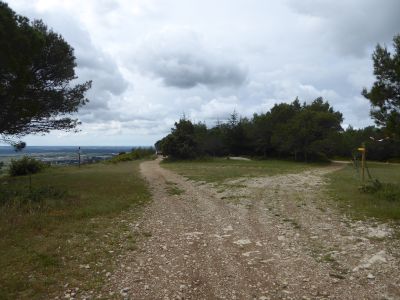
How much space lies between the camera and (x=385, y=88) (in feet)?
37.5

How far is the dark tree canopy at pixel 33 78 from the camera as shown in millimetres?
12680

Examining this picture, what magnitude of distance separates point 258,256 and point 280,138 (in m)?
39.0

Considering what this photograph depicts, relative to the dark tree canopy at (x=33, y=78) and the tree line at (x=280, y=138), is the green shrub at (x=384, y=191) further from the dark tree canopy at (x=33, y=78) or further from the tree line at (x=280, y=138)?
the tree line at (x=280, y=138)

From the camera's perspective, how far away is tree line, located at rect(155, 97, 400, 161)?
4222 centimetres

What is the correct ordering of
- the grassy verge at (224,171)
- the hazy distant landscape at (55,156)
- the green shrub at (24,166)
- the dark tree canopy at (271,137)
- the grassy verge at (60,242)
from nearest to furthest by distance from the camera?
the grassy verge at (60,242)
the grassy verge at (224,171)
the green shrub at (24,166)
the hazy distant landscape at (55,156)
the dark tree canopy at (271,137)

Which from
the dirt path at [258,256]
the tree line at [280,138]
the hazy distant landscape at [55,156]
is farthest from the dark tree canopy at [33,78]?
the tree line at [280,138]

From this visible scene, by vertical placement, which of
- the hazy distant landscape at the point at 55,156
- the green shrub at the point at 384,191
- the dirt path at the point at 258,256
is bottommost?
the dirt path at the point at 258,256

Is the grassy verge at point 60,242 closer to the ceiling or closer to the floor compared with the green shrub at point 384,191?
closer to the floor

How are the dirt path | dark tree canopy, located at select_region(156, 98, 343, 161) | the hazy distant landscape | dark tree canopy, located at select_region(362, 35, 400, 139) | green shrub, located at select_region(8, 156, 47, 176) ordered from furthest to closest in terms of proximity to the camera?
1. dark tree canopy, located at select_region(156, 98, 343, 161)
2. the hazy distant landscape
3. green shrub, located at select_region(8, 156, 47, 176)
4. dark tree canopy, located at select_region(362, 35, 400, 139)
5. the dirt path

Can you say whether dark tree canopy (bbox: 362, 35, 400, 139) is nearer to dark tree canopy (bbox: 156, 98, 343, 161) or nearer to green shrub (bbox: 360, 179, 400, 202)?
green shrub (bbox: 360, 179, 400, 202)

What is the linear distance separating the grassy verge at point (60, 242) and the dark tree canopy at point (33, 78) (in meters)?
5.28

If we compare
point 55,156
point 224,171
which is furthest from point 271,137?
point 55,156

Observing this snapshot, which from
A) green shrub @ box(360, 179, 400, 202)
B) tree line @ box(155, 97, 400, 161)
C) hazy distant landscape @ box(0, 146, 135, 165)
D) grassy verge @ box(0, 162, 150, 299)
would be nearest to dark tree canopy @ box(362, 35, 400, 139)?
green shrub @ box(360, 179, 400, 202)

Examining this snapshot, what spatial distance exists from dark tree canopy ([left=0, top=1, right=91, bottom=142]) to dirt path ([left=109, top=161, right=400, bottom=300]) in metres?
7.86
